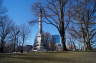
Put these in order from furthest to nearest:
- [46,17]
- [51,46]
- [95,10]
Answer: [51,46] → [95,10] → [46,17]

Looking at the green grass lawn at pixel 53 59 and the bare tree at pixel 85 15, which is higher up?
the bare tree at pixel 85 15

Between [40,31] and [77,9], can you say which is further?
[40,31]

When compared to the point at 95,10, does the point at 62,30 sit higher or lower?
lower

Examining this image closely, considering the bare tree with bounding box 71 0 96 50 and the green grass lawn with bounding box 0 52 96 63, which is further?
the bare tree with bounding box 71 0 96 50

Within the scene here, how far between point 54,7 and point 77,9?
12.0 ft

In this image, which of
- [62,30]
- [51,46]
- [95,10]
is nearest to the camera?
[62,30]

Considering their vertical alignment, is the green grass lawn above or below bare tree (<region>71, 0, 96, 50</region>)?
below

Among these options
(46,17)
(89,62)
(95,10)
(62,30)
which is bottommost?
(89,62)

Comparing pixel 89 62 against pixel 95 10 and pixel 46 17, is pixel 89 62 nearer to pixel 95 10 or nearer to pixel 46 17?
pixel 46 17

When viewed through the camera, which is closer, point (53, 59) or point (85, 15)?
point (53, 59)

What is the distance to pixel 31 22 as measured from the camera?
27953mm

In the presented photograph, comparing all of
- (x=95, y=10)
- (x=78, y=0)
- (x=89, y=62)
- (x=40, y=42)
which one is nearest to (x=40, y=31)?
(x=40, y=42)

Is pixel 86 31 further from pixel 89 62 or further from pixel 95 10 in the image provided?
pixel 89 62

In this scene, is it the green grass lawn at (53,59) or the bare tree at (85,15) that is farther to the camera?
the bare tree at (85,15)
